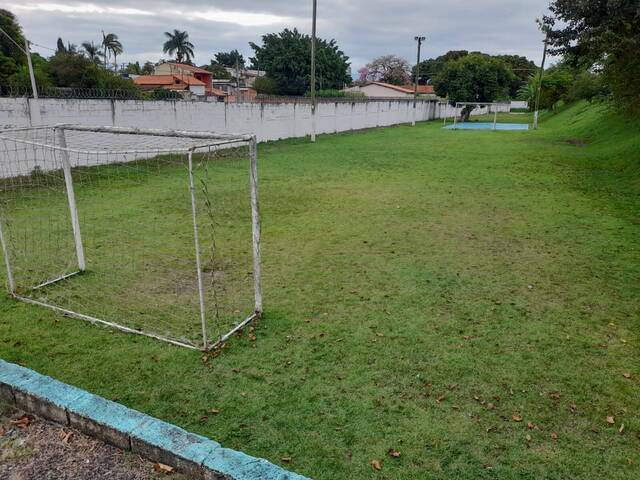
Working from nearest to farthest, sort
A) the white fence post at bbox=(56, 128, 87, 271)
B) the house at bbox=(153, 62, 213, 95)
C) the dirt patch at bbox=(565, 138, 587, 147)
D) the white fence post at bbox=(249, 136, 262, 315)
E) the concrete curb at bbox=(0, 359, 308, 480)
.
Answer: the concrete curb at bbox=(0, 359, 308, 480) < the white fence post at bbox=(249, 136, 262, 315) < the white fence post at bbox=(56, 128, 87, 271) < the dirt patch at bbox=(565, 138, 587, 147) < the house at bbox=(153, 62, 213, 95)

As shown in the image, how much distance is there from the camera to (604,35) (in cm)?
907

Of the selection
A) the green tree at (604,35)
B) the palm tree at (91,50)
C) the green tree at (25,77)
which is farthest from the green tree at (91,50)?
the green tree at (604,35)

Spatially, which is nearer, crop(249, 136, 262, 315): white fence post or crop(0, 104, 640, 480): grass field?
crop(0, 104, 640, 480): grass field

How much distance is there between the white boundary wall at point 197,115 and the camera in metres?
10.9

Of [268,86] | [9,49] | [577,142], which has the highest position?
[9,49]

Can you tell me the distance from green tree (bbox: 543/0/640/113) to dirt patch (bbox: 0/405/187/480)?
9.60 m

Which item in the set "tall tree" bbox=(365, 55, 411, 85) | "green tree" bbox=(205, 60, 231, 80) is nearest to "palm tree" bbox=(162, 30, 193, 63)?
"green tree" bbox=(205, 60, 231, 80)

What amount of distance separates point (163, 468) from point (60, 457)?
63 cm

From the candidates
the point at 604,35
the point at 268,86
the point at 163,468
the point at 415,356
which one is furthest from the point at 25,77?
the point at 163,468

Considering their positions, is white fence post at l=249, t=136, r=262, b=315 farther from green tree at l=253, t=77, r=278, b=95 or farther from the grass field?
green tree at l=253, t=77, r=278, b=95

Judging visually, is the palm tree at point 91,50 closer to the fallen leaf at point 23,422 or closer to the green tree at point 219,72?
the green tree at point 219,72

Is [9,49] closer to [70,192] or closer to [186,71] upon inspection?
[186,71]

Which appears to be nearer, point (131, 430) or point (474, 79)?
point (131, 430)

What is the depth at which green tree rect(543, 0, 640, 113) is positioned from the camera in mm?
8742
